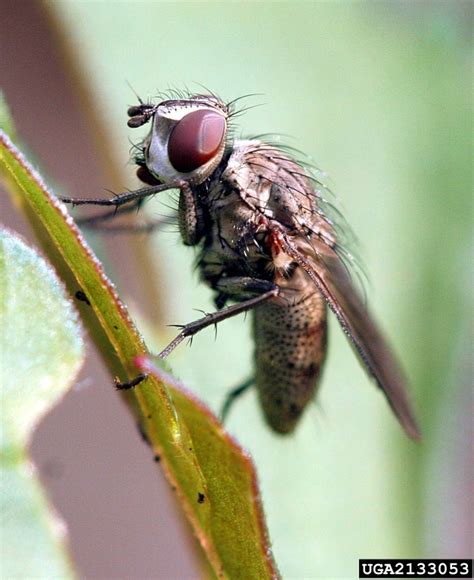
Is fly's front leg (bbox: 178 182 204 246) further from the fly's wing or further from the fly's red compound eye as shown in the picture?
the fly's wing

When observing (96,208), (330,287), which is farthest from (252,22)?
(330,287)

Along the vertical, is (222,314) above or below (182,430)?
below

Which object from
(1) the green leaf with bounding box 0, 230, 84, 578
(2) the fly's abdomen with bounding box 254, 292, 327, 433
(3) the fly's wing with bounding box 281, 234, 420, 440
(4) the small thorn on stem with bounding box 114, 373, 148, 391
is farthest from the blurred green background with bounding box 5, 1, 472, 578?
(1) the green leaf with bounding box 0, 230, 84, 578

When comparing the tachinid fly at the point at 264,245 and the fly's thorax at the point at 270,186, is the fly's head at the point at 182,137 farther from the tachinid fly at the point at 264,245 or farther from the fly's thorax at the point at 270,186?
the fly's thorax at the point at 270,186

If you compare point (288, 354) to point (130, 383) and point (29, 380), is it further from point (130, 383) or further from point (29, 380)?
point (29, 380)

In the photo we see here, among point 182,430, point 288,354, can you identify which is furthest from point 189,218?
point 182,430

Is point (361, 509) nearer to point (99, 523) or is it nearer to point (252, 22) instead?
point (99, 523)
